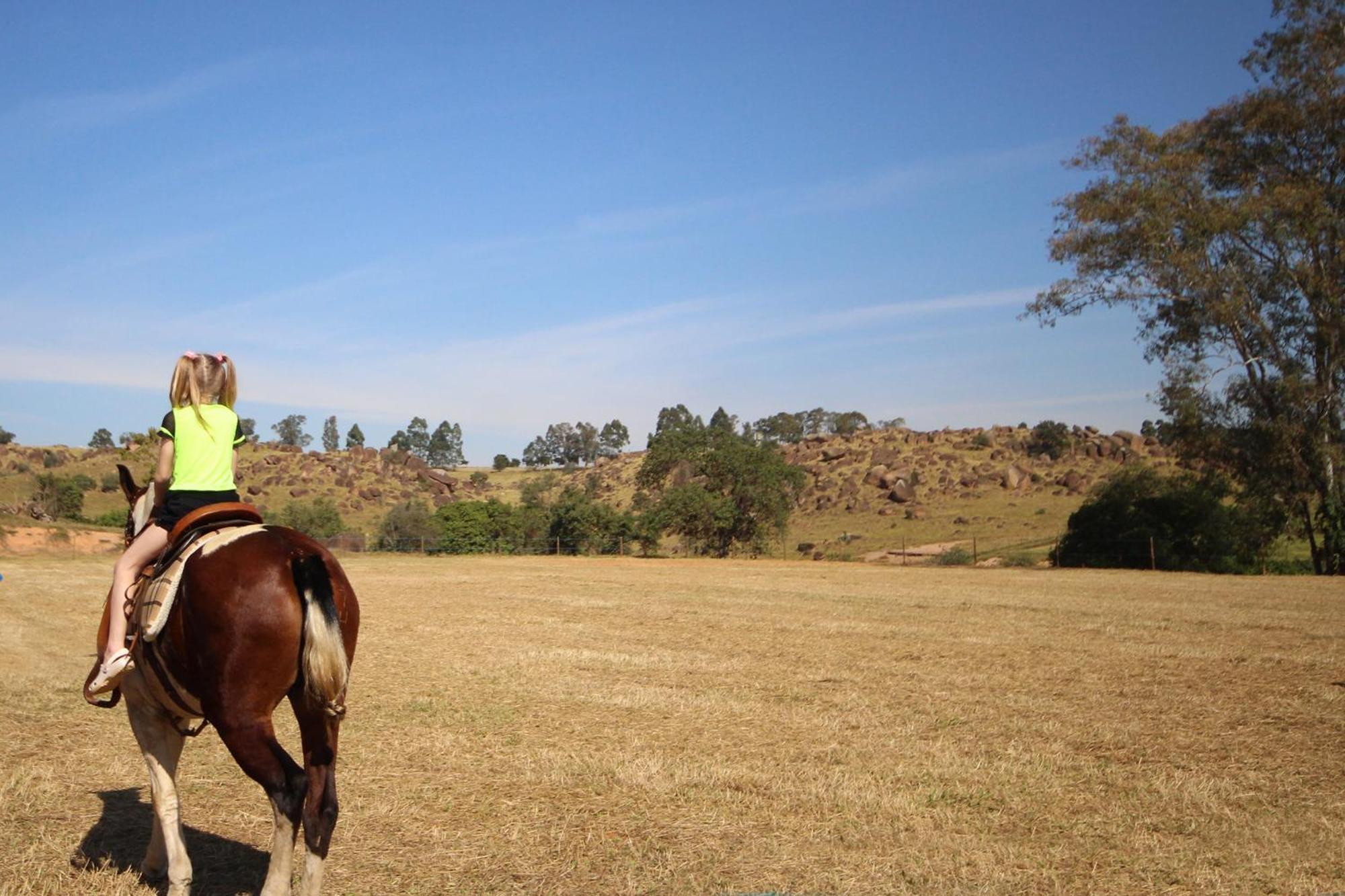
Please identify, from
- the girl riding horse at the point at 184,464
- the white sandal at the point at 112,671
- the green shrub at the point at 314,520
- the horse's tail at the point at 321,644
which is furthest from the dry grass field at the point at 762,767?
the green shrub at the point at 314,520

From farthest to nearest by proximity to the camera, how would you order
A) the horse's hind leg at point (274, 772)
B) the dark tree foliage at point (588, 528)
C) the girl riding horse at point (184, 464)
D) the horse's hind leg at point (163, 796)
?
the dark tree foliage at point (588, 528) → the girl riding horse at point (184, 464) → the horse's hind leg at point (163, 796) → the horse's hind leg at point (274, 772)

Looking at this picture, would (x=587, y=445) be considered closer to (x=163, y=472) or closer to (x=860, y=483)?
(x=860, y=483)

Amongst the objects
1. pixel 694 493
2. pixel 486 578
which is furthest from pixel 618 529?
pixel 486 578

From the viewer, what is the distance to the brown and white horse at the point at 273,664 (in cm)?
486

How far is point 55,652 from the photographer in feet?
51.3

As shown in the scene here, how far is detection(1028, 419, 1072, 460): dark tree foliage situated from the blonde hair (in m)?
94.6

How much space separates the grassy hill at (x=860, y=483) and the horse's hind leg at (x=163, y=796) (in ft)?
170

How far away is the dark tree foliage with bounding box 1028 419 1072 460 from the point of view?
93750 mm

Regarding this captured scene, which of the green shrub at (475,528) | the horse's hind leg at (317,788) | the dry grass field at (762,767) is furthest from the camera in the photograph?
the green shrub at (475,528)

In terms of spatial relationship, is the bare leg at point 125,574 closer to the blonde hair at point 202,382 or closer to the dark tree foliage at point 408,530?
the blonde hair at point 202,382

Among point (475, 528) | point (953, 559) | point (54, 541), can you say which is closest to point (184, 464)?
point (54, 541)

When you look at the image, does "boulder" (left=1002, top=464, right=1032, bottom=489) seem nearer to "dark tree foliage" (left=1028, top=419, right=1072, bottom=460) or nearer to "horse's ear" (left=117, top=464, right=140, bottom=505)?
"dark tree foliage" (left=1028, top=419, right=1072, bottom=460)

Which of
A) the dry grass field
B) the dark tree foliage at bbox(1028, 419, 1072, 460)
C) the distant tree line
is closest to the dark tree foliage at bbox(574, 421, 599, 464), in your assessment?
the distant tree line

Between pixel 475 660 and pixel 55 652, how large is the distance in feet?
21.8
